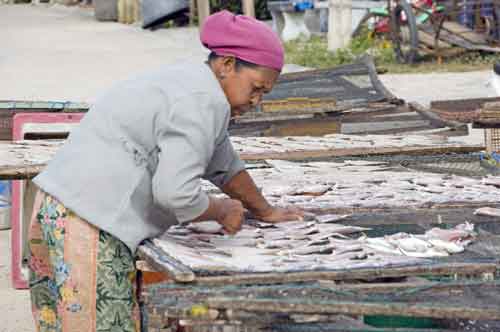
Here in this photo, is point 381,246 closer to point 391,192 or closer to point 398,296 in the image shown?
point 398,296

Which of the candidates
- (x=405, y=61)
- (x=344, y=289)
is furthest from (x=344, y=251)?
(x=405, y=61)

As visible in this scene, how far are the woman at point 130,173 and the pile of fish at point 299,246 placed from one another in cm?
10

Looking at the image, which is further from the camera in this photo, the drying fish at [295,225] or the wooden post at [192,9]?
the wooden post at [192,9]

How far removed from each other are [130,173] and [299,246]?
1.87ft

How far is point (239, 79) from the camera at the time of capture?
3.35 meters

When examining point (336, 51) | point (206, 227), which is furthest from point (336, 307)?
point (336, 51)

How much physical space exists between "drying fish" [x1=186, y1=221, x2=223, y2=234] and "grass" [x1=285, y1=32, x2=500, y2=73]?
39.4 feet

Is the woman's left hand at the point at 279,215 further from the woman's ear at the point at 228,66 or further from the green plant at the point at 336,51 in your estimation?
the green plant at the point at 336,51

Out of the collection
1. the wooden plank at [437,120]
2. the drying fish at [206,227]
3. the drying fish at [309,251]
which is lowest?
the wooden plank at [437,120]

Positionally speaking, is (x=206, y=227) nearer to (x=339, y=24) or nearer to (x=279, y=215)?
(x=279, y=215)

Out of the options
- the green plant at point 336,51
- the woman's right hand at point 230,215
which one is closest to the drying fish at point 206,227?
the woman's right hand at point 230,215

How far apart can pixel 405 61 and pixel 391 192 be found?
12.4 meters

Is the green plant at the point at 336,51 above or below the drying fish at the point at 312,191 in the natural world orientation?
below

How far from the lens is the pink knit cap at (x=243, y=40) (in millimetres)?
3318
